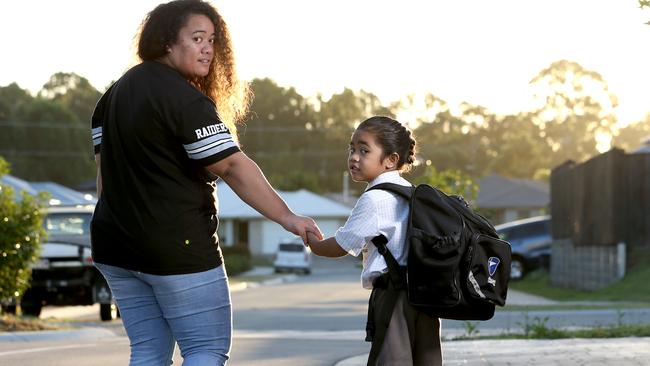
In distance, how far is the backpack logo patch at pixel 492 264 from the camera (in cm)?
581

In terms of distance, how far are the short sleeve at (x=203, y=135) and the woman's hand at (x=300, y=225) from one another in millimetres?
377

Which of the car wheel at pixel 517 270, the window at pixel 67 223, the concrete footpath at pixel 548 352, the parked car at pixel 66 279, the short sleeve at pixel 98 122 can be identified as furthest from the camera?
the car wheel at pixel 517 270

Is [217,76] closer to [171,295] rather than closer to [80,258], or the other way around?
[171,295]

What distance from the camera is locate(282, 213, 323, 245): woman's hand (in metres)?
5.36

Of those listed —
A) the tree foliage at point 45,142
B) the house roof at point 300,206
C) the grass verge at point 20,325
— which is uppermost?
the tree foliage at point 45,142

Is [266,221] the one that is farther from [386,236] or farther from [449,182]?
[386,236]

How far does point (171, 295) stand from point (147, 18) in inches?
43.1

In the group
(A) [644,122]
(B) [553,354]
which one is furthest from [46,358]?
(A) [644,122]

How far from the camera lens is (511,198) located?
85562 millimetres

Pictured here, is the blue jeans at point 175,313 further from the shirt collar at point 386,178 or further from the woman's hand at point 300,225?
the shirt collar at point 386,178

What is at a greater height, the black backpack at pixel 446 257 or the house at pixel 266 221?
the house at pixel 266 221

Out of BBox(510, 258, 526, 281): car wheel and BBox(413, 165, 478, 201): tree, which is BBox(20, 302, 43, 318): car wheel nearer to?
BBox(413, 165, 478, 201): tree

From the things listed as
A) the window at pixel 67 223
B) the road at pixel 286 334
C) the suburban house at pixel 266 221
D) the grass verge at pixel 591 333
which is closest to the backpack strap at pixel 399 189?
the road at pixel 286 334

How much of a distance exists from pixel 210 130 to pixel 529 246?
3195 cm
